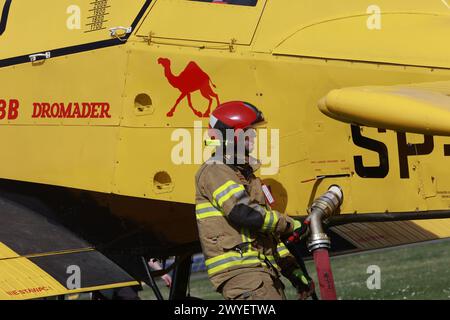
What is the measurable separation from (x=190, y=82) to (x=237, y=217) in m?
1.34

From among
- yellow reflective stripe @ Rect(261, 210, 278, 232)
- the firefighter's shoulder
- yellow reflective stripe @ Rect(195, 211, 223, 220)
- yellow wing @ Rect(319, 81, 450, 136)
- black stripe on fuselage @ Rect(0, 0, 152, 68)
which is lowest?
yellow reflective stripe @ Rect(261, 210, 278, 232)

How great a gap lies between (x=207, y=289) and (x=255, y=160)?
9.60 m

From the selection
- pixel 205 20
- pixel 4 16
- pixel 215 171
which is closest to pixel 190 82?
pixel 205 20

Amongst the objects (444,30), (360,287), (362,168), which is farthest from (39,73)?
(360,287)

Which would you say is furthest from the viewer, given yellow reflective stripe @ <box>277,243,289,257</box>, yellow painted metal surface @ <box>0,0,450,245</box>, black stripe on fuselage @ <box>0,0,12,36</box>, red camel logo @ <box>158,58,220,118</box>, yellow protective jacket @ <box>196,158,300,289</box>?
black stripe on fuselage @ <box>0,0,12,36</box>

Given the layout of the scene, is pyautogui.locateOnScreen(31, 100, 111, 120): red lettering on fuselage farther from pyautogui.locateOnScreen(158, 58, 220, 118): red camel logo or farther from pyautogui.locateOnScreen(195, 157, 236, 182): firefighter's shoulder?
pyautogui.locateOnScreen(195, 157, 236, 182): firefighter's shoulder

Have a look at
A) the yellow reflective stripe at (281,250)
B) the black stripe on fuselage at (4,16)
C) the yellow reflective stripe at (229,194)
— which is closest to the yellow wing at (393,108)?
the yellow reflective stripe at (229,194)

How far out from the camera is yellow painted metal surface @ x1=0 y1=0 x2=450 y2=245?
21.7 ft

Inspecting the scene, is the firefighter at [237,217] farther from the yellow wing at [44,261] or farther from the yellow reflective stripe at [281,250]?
the yellow wing at [44,261]

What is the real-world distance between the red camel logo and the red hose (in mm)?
1421

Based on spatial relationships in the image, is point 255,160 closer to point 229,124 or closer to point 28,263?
point 229,124

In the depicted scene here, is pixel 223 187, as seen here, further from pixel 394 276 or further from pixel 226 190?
pixel 394 276

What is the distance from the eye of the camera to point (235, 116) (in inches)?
239

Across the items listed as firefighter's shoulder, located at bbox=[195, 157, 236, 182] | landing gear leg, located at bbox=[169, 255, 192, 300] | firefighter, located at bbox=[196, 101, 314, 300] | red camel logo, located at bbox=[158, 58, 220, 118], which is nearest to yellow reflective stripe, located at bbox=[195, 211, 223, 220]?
firefighter, located at bbox=[196, 101, 314, 300]
